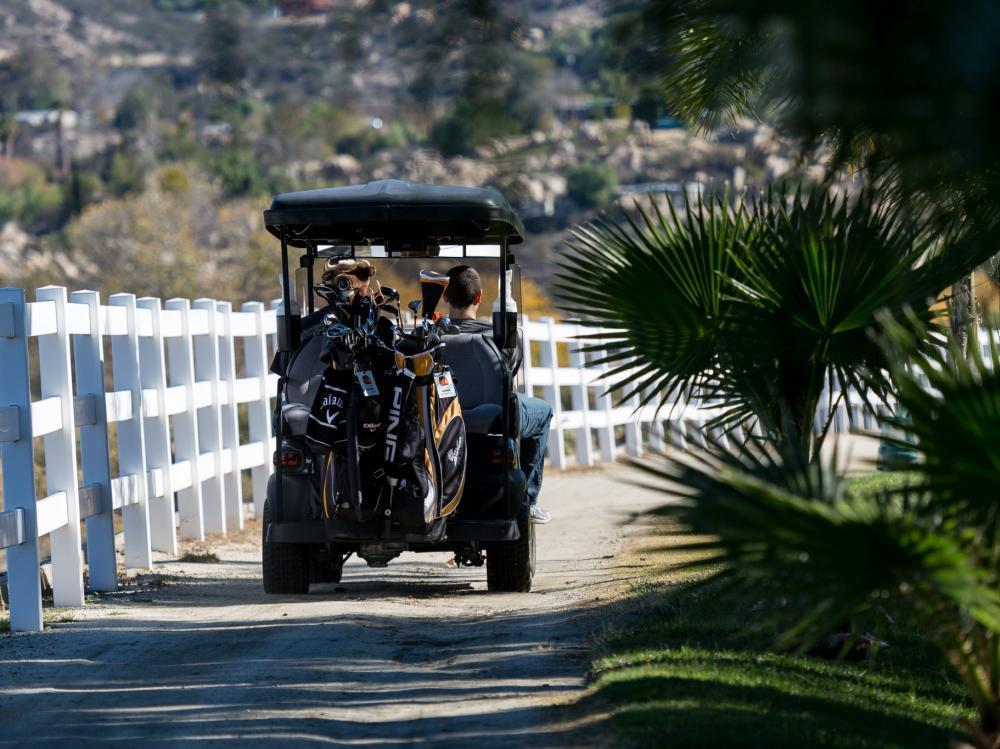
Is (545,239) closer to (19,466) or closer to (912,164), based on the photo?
(19,466)

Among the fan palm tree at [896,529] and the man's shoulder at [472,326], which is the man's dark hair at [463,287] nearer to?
the man's shoulder at [472,326]

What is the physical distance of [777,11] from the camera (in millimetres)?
2869

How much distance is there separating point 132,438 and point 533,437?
270 cm

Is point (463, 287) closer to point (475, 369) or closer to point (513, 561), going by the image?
point (475, 369)

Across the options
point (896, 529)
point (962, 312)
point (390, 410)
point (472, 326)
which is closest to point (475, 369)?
point (472, 326)

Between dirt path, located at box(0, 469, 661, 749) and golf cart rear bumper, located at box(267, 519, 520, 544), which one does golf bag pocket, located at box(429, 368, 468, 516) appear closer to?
golf cart rear bumper, located at box(267, 519, 520, 544)

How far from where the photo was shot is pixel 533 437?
977 cm

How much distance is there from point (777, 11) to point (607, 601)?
5918 millimetres

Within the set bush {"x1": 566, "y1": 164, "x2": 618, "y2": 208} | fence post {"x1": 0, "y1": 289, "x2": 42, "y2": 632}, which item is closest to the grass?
fence post {"x1": 0, "y1": 289, "x2": 42, "y2": 632}

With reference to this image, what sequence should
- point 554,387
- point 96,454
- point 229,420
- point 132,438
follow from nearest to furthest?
1. point 96,454
2. point 132,438
3. point 229,420
4. point 554,387

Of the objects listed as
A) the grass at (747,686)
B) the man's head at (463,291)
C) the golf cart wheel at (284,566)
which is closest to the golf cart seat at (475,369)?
the man's head at (463,291)

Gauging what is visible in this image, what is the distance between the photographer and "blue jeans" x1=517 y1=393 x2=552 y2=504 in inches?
376

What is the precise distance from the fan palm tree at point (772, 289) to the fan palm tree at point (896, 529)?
1.56m

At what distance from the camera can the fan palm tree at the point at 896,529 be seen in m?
4.27
